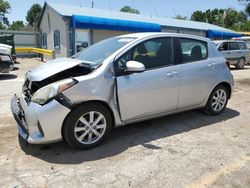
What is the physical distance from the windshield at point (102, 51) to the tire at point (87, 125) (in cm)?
74

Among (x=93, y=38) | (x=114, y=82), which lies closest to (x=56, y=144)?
(x=114, y=82)

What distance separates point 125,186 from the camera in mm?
3051

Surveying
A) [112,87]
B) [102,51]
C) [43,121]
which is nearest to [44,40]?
[102,51]

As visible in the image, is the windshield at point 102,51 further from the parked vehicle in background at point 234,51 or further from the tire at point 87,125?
the parked vehicle in background at point 234,51

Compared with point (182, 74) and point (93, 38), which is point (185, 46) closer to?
point (182, 74)

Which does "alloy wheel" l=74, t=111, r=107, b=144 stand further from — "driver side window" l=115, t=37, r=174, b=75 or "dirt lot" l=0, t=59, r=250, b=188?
"driver side window" l=115, t=37, r=174, b=75

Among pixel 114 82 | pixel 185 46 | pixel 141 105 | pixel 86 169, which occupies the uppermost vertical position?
pixel 185 46

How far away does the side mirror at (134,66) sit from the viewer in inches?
157

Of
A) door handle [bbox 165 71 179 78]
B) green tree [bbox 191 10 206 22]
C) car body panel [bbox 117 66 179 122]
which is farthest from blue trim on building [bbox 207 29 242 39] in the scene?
green tree [bbox 191 10 206 22]

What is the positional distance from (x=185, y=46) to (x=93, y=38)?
585 inches

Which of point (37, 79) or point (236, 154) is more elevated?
point (37, 79)

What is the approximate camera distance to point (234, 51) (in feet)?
50.9

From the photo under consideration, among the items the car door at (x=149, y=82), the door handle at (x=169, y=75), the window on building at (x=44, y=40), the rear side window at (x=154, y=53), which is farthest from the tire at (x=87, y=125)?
the window on building at (x=44, y=40)

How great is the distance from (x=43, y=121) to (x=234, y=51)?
14369mm
